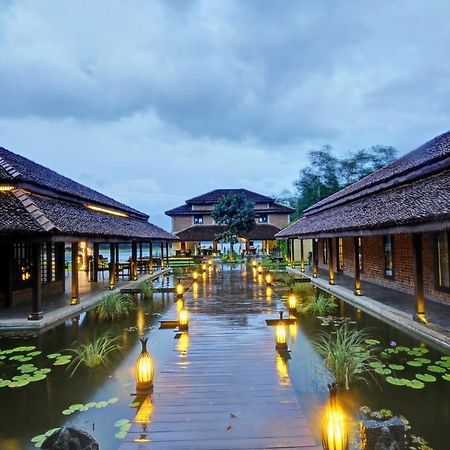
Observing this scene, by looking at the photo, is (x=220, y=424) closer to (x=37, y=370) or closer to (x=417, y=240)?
(x=37, y=370)

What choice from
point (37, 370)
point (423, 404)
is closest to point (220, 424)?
point (423, 404)

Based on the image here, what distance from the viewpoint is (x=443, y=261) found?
33.5 feet

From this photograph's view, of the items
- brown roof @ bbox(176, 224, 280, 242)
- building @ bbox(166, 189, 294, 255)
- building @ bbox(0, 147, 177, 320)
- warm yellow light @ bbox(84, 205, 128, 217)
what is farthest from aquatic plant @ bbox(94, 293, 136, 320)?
building @ bbox(166, 189, 294, 255)

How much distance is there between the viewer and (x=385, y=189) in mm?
13211

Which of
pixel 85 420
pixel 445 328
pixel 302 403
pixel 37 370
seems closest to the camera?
pixel 85 420

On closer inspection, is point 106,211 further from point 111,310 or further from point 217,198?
point 217,198

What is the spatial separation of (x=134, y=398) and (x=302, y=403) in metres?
2.35

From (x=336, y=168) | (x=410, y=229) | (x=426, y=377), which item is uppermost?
(x=336, y=168)

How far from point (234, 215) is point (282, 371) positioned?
98.9 feet

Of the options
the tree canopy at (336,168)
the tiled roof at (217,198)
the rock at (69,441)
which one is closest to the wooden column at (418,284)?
the rock at (69,441)

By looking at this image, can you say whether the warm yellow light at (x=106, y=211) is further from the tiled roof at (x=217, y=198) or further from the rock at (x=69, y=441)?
the tiled roof at (x=217, y=198)

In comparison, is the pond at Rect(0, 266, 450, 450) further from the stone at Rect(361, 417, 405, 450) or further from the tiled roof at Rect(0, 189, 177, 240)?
the tiled roof at Rect(0, 189, 177, 240)

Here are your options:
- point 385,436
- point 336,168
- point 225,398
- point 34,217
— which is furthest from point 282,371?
point 336,168

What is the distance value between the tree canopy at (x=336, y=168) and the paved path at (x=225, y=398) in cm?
4680
